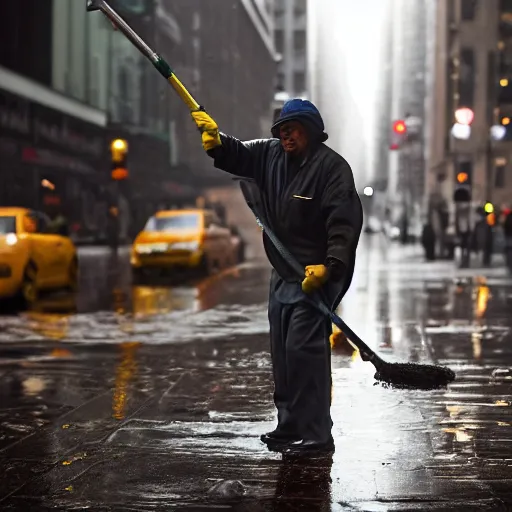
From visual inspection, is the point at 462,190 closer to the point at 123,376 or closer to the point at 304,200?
the point at 123,376

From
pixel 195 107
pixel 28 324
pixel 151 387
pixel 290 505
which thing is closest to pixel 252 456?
pixel 290 505

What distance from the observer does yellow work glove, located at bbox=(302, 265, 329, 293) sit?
5.52 meters

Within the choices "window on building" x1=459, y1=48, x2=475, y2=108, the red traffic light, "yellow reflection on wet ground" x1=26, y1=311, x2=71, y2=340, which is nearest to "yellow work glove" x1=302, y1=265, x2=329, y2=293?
"yellow reflection on wet ground" x1=26, y1=311, x2=71, y2=340

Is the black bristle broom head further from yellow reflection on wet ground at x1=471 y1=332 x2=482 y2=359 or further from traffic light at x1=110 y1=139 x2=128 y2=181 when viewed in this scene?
traffic light at x1=110 y1=139 x2=128 y2=181

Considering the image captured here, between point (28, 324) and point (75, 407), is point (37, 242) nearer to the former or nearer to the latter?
point (28, 324)

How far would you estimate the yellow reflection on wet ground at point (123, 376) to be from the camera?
7203 millimetres

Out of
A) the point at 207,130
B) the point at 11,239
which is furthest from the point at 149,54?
the point at 11,239

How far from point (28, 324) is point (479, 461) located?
29.6ft

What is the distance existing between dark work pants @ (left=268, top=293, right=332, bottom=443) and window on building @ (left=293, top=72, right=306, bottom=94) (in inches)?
5538

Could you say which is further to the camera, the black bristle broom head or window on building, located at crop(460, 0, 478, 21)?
window on building, located at crop(460, 0, 478, 21)

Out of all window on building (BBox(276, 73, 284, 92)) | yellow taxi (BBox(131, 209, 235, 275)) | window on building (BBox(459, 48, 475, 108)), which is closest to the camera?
yellow taxi (BBox(131, 209, 235, 275))

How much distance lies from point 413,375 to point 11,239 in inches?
420

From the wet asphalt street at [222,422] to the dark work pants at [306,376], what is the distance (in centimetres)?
19

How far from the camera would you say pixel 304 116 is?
19.1 feet
